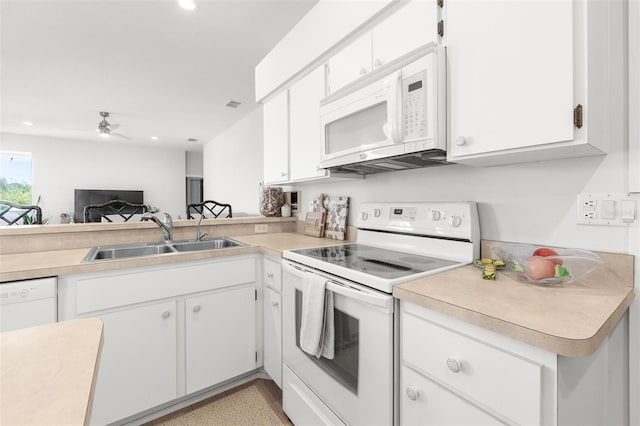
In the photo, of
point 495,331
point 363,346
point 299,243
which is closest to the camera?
point 495,331

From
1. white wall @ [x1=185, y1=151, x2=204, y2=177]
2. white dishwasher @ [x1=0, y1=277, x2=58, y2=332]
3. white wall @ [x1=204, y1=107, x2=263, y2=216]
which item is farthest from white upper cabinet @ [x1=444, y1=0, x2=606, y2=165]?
white wall @ [x1=185, y1=151, x2=204, y2=177]

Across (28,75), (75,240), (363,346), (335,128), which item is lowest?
(363,346)

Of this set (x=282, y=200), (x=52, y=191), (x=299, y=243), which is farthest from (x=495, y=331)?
(x=52, y=191)

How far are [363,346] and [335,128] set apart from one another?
1122mm

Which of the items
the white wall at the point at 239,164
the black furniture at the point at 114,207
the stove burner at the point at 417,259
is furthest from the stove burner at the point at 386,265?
the white wall at the point at 239,164

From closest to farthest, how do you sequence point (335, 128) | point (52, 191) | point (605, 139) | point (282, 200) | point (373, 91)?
1. point (605, 139)
2. point (373, 91)
3. point (335, 128)
4. point (282, 200)
5. point (52, 191)

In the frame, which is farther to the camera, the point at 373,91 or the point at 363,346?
the point at 373,91

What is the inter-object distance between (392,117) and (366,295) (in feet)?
2.43

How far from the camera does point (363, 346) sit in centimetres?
109

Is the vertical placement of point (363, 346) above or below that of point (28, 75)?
below

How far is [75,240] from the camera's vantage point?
186 cm

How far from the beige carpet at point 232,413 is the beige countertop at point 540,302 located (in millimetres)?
1237

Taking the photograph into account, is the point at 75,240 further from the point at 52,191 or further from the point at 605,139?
the point at 52,191

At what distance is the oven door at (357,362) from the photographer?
1009 mm
